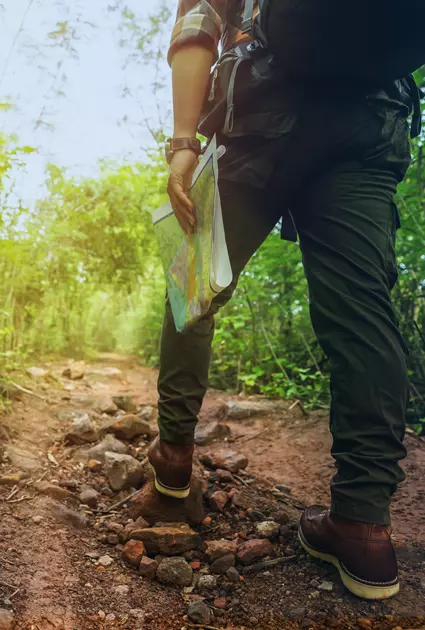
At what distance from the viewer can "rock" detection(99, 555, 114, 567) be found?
1219mm

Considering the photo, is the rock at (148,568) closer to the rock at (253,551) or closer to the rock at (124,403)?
the rock at (253,551)

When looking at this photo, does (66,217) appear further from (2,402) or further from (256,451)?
(256,451)

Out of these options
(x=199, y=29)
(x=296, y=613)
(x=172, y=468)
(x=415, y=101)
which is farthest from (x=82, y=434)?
(x=415, y=101)

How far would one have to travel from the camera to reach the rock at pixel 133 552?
1232 mm

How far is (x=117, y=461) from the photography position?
5.76 feet

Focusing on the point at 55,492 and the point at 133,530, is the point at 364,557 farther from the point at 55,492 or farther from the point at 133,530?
the point at 55,492

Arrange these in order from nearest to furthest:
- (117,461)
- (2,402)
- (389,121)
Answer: (389,121) < (117,461) < (2,402)

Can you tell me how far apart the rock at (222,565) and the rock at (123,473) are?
0.56 meters

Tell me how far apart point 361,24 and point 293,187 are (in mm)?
376

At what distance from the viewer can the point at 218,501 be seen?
1575 millimetres

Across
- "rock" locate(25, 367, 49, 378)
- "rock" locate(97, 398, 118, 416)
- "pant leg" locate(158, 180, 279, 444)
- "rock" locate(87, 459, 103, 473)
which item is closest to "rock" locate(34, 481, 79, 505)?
"rock" locate(87, 459, 103, 473)

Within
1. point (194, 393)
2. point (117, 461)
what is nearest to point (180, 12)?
point (194, 393)

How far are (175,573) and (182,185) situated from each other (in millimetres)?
948

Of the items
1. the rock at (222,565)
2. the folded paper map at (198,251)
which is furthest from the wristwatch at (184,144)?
the rock at (222,565)
